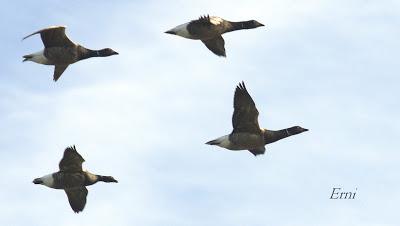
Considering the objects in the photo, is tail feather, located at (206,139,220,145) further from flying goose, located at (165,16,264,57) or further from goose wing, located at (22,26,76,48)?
goose wing, located at (22,26,76,48)

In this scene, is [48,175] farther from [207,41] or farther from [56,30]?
[207,41]

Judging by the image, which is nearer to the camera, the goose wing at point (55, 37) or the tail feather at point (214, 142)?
the tail feather at point (214, 142)

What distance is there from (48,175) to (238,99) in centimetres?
913

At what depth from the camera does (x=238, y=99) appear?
43750mm

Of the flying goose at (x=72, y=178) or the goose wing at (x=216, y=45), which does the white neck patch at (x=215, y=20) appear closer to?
the goose wing at (x=216, y=45)

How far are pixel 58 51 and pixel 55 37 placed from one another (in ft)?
2.15

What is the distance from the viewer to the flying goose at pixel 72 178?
147ft

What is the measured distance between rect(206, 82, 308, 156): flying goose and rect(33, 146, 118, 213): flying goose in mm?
5533

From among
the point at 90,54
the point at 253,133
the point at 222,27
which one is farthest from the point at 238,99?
the point at 90,54

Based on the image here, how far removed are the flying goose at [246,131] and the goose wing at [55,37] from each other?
27.1 ft

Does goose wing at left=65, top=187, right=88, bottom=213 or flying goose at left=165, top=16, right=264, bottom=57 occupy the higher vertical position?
flying goose at left=165, top=16, right=264, bottom=57

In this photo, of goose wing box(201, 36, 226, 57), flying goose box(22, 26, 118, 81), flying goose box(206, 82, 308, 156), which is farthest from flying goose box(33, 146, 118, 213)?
goose wing box(201, 36, 226, 57)

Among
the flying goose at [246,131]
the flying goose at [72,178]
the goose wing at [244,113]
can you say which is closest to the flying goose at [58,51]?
the flying goose at [72,178]

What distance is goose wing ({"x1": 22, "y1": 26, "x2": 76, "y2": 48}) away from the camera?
4716 cm
